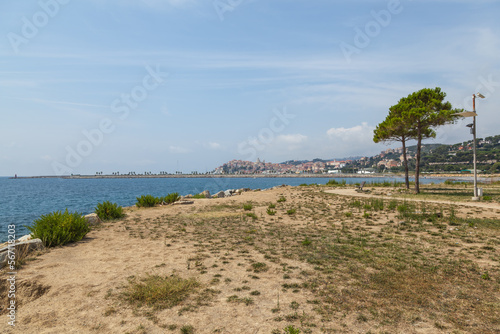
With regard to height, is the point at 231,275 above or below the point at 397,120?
below

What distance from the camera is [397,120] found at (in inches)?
952

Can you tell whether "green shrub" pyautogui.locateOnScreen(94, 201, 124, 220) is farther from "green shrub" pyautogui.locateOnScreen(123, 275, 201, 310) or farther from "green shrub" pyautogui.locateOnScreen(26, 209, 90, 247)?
"green shrub" pyautogui.locateOnScreen(123, 275, 201, 310)

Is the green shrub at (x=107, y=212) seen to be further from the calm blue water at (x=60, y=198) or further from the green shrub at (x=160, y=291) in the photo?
the green shrub at (x=160, y=291)

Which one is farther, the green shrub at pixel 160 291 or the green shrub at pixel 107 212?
the green shrub at pixel 107 212

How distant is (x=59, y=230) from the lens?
30.9 feet

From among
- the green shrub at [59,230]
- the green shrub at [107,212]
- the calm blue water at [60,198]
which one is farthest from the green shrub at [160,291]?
the calm blue water at [60,198]

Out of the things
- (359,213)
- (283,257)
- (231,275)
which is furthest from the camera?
(359,213)

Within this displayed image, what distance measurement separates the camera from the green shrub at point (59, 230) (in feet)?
30.2

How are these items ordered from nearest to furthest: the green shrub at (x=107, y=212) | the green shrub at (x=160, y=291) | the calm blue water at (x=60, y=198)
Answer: the green shrub at (x=160, y=291), the green shrub at (x=107, y=212), the calm blue water at (x=60, y=198)

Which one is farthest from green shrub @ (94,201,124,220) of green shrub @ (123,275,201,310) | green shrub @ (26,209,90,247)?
green shrub @ (123,275,201,310)

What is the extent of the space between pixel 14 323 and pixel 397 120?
2653 centimetres

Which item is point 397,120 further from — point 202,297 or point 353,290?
point 202,297

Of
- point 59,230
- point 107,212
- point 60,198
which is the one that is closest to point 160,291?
point 59,230

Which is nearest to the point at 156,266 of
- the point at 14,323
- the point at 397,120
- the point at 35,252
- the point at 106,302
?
the point at 106,302
